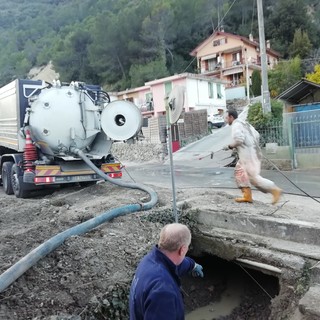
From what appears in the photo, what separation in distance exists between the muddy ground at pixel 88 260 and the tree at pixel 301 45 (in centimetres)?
4373

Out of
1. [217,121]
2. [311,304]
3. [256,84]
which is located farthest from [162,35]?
[311,304]

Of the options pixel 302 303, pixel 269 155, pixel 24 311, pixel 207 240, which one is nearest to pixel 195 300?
pixel 207 240

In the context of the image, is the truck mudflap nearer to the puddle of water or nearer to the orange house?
the puddle of water

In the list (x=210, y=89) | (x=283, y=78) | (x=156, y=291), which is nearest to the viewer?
(x=156, y=291)

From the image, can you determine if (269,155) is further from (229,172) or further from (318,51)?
(318,51)

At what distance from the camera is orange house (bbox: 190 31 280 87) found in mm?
47062

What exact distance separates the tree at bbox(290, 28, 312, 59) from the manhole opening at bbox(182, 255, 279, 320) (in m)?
44.7

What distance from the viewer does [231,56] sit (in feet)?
163

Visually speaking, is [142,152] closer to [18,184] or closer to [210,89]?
[18,184]

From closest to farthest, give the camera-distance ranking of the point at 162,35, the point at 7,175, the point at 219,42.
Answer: the point at 7,175 → the point at 219,42 → the point at 162,35

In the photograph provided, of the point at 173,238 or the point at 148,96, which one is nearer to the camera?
the point at 173,238

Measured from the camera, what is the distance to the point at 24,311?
3332mm

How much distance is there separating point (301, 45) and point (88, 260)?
47.5 metres

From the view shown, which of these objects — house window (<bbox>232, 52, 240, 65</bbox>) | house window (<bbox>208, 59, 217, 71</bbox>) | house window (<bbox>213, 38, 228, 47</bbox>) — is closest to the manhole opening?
house window (<bbox>232, 52, 240, 65</bbox>)
